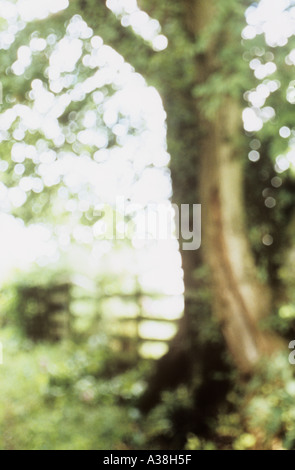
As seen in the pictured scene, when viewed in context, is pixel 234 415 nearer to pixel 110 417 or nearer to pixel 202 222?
pixel 110 417

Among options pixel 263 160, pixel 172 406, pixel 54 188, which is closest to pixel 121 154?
pixel 54 188

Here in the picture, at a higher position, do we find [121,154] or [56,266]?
[121,154]

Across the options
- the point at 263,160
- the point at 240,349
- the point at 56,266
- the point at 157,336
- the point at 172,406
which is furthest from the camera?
the point at 56,266

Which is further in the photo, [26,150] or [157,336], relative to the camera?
[157,336]

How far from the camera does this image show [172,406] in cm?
489

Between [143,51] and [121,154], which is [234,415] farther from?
[143,51]

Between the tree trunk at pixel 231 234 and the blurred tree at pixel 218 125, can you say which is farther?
the tree trunk at pixel 231 234

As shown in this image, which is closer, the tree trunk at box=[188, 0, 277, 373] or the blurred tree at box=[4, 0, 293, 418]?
the blurred tree at box=[4, 0, 293, 418]

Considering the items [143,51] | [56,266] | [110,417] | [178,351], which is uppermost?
[143,51]

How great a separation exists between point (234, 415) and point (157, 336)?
211 centimetres

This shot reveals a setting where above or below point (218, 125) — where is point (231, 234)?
below
